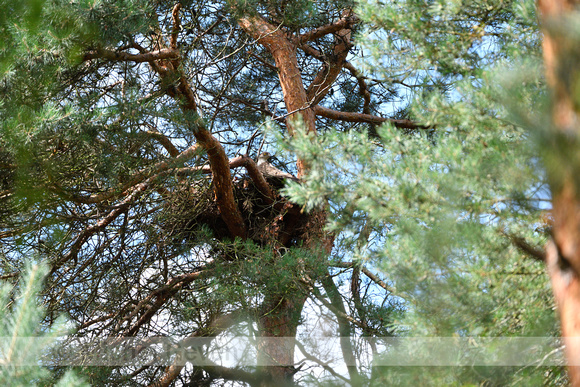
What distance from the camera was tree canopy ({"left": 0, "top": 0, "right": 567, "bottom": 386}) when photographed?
6.20 ft

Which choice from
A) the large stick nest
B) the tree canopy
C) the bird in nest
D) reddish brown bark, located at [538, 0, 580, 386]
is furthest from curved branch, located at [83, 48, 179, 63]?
reddish brown bark, located at [538, 0, 580, 386]

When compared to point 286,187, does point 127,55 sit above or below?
above

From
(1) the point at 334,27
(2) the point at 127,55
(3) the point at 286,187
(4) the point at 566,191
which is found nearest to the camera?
(4) the point at 566,191

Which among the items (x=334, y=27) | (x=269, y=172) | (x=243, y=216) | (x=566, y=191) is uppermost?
(x=334, y=27)

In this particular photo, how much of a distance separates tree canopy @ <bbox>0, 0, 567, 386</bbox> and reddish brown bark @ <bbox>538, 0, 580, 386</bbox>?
0.19 feet

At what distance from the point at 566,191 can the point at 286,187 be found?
1.06 meters

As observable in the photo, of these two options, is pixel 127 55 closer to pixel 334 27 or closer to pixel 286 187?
pixel 286 187

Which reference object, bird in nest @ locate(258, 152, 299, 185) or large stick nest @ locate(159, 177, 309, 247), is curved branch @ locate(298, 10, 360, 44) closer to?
bird in nest @ locate(258, 152, 299, 185)

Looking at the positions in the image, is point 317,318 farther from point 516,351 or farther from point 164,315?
point 516,351

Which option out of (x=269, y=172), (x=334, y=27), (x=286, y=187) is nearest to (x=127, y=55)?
(x=286, y=187)

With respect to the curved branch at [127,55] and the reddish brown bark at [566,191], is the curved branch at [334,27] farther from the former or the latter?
the reddish brown bark at [566,191]

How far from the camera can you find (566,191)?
125cm

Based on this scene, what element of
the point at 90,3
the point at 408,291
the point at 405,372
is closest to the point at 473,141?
the point at 408,291

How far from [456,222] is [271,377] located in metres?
2.49
